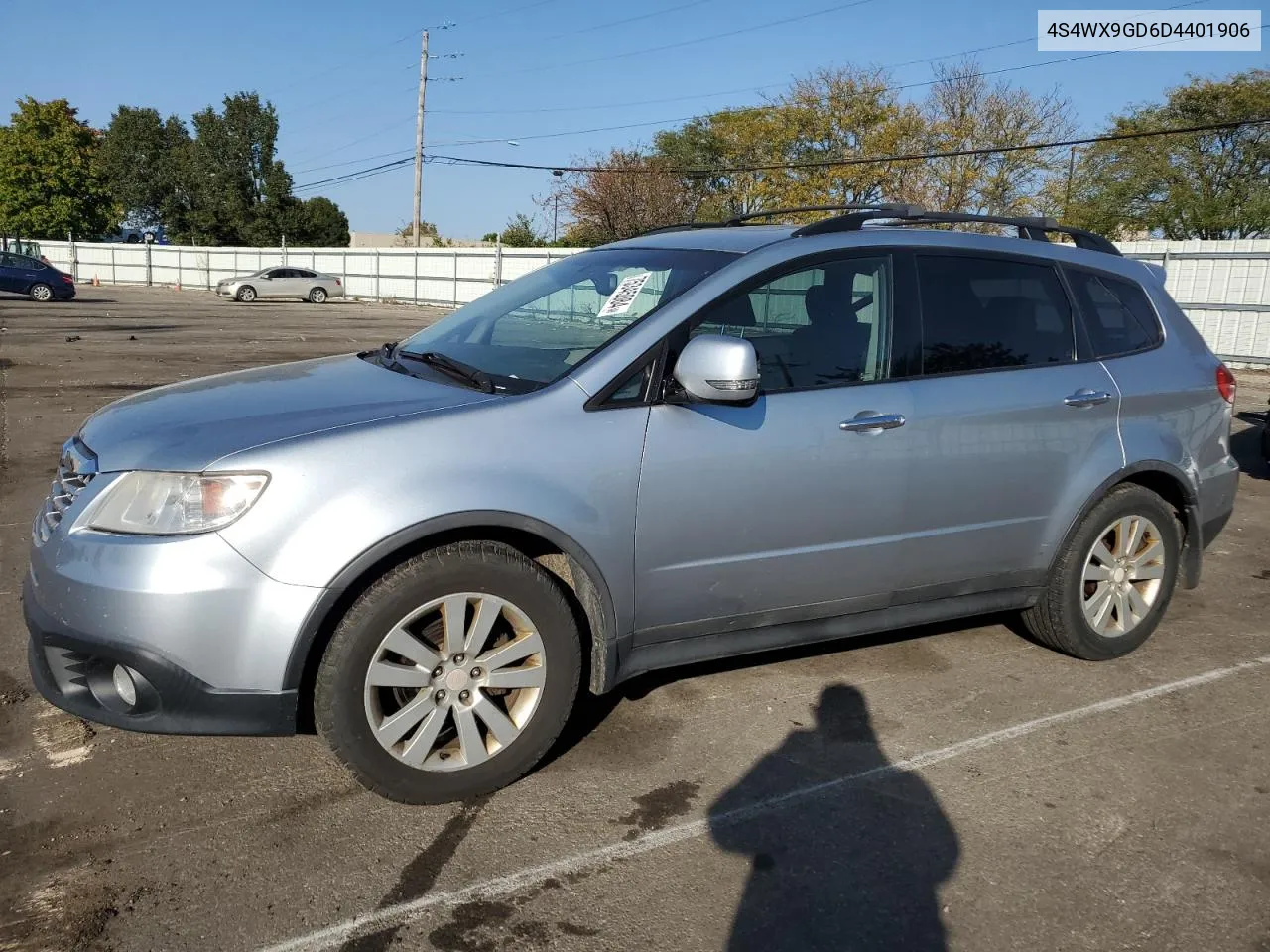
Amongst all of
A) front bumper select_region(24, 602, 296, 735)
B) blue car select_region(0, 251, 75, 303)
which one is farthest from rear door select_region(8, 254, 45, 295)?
front bumper select_region(24, 602, 296, 735)

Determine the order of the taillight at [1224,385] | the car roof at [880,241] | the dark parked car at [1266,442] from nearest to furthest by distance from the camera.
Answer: the car roof at [880,241] < the taillight at [1224,385] < the dark parked car at [1266,442]

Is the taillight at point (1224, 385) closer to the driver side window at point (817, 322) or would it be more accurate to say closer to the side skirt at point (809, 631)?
the side skirt at point (809, 631)

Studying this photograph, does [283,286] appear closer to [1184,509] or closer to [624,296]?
[624,296]

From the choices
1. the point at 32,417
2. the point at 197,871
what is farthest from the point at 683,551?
the point at 32,417

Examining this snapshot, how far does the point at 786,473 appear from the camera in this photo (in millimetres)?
3572

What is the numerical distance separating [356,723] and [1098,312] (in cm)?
355

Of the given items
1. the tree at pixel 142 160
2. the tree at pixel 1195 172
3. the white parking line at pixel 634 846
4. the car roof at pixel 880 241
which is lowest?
the white parking line at pixel 634 846

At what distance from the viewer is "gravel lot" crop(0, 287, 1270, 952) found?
266 cm

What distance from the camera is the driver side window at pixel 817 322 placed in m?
3.68

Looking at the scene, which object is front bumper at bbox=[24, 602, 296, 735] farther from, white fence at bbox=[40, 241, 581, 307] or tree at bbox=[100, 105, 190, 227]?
tree at bbox=[100, 105, 190, 227]

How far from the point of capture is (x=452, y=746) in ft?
10.5

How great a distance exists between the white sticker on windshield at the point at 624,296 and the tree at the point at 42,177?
6816cm

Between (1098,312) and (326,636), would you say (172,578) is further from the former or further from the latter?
(1098,312)

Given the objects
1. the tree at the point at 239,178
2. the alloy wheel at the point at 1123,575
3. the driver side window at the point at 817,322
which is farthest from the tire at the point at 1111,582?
the tree at the point at 239,178
